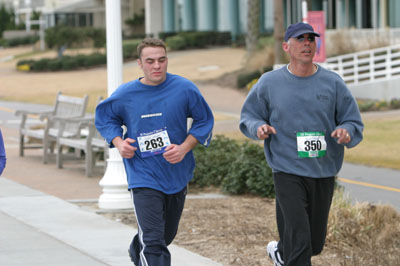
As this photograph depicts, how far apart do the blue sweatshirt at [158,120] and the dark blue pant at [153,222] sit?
62 mm

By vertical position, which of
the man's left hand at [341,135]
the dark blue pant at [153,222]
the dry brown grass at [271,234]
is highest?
the man's left hand at [341,135]

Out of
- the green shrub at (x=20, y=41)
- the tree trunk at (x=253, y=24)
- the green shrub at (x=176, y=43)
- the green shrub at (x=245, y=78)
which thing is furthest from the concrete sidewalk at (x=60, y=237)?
the green shrub at (x=20, y=41)

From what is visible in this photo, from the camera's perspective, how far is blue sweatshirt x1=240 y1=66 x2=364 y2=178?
523 centimetres

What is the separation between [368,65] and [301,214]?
2514cm

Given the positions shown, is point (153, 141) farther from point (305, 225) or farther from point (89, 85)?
point (89, 85)

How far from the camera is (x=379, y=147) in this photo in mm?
15555

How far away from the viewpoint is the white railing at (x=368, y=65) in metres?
27.6

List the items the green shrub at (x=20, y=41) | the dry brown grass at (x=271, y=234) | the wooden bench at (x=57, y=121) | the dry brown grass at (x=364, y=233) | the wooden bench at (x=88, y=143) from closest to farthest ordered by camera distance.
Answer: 1. the dry brown grass at (x=364, y=233)
2. the dry brown grass at (x=271, y=234)
3. the wooden bench at (x=88, y=143)
4. the wooden bench at (x=57, y=121)
5. the green shrub at (x=20, y=41)

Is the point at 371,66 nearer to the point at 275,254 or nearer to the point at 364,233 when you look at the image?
the point at 364,233

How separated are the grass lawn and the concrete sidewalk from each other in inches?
242

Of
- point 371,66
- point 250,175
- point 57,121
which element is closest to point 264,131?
point 250,175

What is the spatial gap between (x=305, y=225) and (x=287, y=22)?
48.5 m

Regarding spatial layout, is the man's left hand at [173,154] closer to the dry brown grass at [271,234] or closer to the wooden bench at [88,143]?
the dry brown grass at [271,234]

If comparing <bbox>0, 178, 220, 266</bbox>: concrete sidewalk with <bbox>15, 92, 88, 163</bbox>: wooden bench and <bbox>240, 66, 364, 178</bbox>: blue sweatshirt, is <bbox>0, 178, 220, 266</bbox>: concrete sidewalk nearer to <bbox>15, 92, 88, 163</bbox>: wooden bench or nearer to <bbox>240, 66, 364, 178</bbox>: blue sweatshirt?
<bbox>240, 66, 364, 178</bbox>: blue sweatshirt
